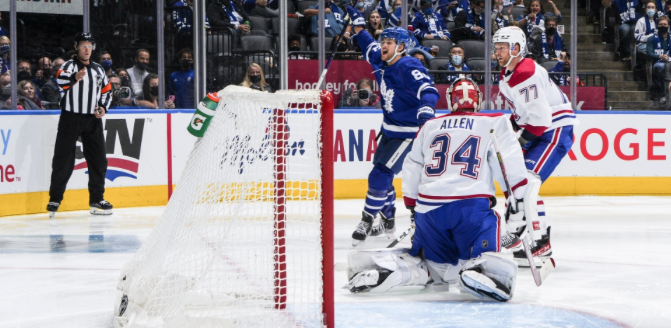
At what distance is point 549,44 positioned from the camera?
29.9 feet

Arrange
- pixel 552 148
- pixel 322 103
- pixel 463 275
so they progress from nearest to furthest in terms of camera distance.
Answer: pixel 322 103
pixel 463 275
pixel 552 148

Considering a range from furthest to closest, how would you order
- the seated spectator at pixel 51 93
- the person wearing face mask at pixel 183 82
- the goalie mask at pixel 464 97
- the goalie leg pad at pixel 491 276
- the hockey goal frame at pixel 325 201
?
the person wearing face mask at pixel 183 82 → the seated spectator at pixel 51 93 → the goalie mask at pixel 464 97 → the goalie leg pad at pixel 491 276 → the hockey goal frame at pixel 325 201

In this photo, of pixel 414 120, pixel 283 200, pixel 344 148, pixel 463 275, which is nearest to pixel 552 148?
pixel 414 120

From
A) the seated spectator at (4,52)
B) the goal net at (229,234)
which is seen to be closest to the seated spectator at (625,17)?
the seated spectator at (4,52)

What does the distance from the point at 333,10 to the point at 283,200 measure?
525 cm

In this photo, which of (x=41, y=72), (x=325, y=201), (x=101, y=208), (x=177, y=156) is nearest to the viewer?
(x=325, y=201)

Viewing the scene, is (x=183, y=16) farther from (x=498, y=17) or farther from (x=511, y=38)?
(x=511, y=38)

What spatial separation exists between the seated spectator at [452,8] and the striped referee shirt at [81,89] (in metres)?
3.69

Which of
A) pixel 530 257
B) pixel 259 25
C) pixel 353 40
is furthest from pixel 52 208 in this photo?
pixel 530 257

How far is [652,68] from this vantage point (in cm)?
909

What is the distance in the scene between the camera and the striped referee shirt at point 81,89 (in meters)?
7.11

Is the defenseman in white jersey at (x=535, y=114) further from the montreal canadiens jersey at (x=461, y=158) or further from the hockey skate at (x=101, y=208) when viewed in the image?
the hockey skate at (x=101, y=208)

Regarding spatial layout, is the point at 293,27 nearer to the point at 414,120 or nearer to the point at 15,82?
the point at 15,82

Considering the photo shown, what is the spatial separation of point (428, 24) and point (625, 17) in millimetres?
2074
